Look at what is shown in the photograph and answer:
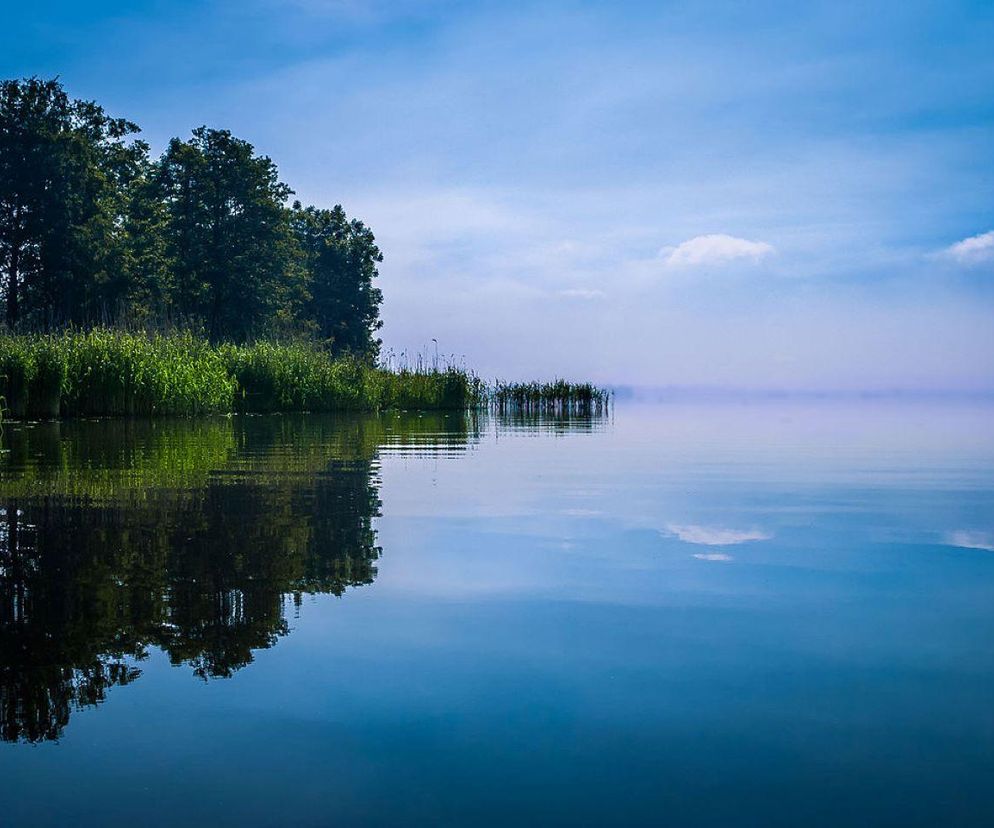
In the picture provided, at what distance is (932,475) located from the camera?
1057 centimetres

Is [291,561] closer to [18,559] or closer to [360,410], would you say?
[18,559]

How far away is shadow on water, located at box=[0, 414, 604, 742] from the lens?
3.36 m

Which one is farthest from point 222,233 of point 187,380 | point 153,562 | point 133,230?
point 153,562

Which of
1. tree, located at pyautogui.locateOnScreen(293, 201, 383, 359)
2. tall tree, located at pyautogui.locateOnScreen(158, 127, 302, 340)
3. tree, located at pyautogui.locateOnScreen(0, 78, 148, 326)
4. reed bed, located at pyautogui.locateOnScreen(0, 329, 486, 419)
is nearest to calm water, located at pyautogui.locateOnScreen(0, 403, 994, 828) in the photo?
reed bed, located at pyautogui.locateOnScreen(0, 329, 486, 419)

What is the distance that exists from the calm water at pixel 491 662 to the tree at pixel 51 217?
3961 cm

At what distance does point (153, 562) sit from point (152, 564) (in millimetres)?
53

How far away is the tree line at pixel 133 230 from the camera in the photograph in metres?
42.8

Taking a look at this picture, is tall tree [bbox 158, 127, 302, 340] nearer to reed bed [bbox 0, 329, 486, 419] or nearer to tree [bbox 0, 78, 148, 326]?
tree [bbox 0, 78, 148, 326]

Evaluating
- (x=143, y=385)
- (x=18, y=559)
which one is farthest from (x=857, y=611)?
(x=143, y=385)

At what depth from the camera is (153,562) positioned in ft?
16.6

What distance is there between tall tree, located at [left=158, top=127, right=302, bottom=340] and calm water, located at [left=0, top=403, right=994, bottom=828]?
4291 centimetres

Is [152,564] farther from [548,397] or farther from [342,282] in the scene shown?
[342,282]

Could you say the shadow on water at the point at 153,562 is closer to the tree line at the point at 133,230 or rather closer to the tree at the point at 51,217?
the tree line at the point at 133,230

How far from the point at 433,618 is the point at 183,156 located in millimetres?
48830
